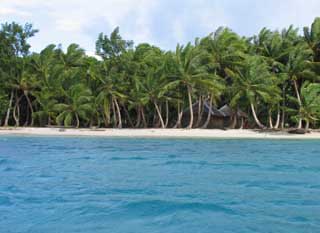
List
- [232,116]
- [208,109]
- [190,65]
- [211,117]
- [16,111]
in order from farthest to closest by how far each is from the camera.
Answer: [16,111] → [211,117] → [208,109] → [232,116] → [190,65]

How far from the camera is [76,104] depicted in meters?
35.0

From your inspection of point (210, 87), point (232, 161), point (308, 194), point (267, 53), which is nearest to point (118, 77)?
point (210, 87)

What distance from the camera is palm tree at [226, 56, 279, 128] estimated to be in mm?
30875

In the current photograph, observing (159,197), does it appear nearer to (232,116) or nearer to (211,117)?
(232,116)

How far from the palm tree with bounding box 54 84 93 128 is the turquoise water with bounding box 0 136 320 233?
2233 centimetres

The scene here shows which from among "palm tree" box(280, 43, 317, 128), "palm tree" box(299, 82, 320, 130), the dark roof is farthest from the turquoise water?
the dark roof

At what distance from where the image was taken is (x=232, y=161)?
44.9 feet

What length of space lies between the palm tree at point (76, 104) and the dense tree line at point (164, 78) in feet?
0.30

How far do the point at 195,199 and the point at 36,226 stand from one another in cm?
305

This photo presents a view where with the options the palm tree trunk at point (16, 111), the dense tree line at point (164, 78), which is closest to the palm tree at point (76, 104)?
Result: the dense tree line at point (164, 78)

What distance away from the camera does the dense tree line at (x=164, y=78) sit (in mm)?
31797

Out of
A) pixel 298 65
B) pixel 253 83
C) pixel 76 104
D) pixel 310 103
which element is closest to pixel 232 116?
pixel 253 83

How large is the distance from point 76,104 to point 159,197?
94.4 ft

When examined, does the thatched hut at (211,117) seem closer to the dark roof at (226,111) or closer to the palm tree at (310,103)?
the dark roof at (226,111)
